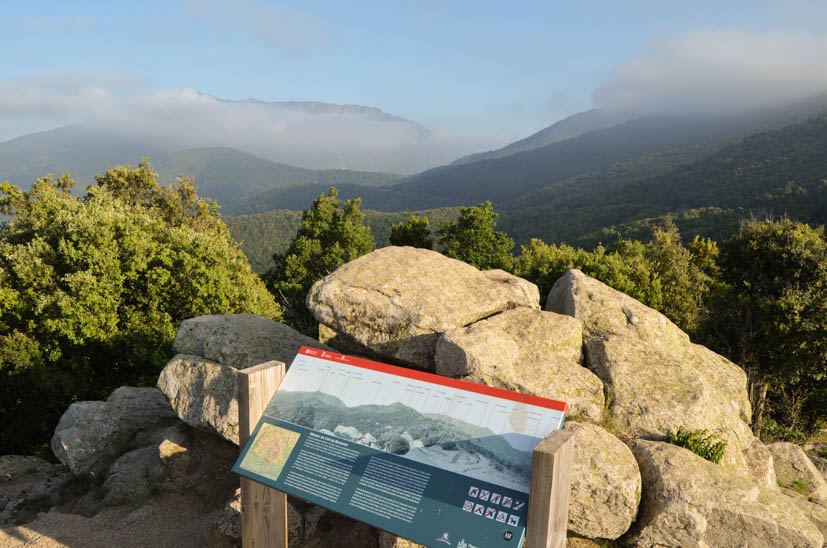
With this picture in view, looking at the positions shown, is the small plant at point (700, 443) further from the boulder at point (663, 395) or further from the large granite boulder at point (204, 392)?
the large granite boulder at point (204, 392)

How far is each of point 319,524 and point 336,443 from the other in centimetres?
372

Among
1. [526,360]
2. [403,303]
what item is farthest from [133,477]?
[526,360]

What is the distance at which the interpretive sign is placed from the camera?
494 cm

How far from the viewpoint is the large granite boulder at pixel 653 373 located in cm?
858

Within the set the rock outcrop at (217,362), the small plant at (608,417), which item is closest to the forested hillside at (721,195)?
the small plant at (608,417)

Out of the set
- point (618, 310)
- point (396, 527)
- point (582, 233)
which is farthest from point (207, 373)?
point (582, 233)

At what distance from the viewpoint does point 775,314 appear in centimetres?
1548

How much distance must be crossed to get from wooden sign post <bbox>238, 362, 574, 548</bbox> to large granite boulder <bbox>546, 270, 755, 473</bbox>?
172 inches

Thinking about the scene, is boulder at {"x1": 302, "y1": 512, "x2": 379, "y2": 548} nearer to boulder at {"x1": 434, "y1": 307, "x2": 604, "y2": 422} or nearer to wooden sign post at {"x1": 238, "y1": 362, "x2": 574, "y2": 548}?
wooden sign post at {"x1": 238, "y1": 362, "x2": 574, "y2": 548}

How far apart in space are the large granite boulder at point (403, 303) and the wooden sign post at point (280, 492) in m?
3.28

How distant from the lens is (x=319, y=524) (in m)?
8.64

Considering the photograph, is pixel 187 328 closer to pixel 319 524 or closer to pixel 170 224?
pixel 319 524

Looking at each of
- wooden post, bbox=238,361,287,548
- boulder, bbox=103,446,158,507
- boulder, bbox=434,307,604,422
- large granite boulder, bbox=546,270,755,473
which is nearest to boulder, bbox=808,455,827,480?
large granite boulder, bbox=546,270,755,473

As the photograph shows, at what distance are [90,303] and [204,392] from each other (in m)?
10.4
